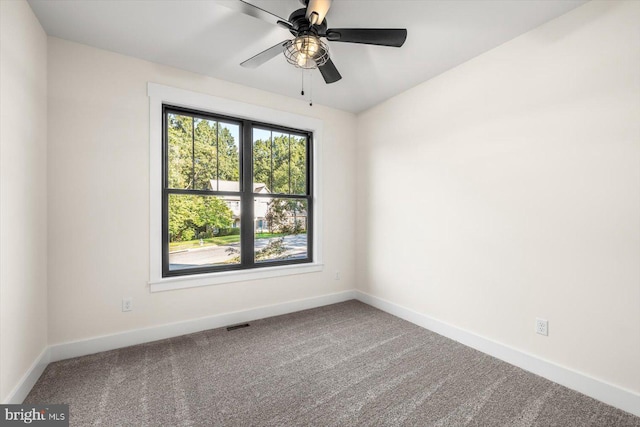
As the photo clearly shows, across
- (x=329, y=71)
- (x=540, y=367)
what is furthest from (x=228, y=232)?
(x=540, y=367)

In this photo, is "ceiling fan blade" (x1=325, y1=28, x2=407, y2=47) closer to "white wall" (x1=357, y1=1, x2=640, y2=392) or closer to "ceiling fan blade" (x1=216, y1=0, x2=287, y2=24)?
"ceiling fan blade" (x1=216, y1=0, x2=287, y2=24)

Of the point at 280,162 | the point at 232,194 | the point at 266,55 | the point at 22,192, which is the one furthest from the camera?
the point at 280,162

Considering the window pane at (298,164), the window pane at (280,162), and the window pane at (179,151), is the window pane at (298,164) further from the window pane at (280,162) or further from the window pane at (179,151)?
the window pane at (179,151)

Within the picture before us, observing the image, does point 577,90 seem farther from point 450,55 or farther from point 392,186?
point 392,186

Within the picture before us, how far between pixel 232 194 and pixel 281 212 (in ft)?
2.32

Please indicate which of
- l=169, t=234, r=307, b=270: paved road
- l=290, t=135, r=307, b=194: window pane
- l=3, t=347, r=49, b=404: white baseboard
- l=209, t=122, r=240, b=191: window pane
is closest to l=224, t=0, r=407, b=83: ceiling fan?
l=209, t=122, r=240, b=191: window pane

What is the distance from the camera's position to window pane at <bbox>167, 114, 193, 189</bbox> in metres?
2.96

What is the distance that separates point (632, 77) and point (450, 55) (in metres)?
1.29

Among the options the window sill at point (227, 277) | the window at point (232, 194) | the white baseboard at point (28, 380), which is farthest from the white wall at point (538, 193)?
the white baseboard at point (28, 380)

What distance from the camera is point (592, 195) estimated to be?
1.97 metres

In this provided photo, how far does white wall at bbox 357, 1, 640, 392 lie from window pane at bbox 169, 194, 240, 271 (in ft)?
6.84

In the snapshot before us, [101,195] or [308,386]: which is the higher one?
[101,195]

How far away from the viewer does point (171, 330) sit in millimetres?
2822

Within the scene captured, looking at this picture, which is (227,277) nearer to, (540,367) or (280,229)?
(280,229)
